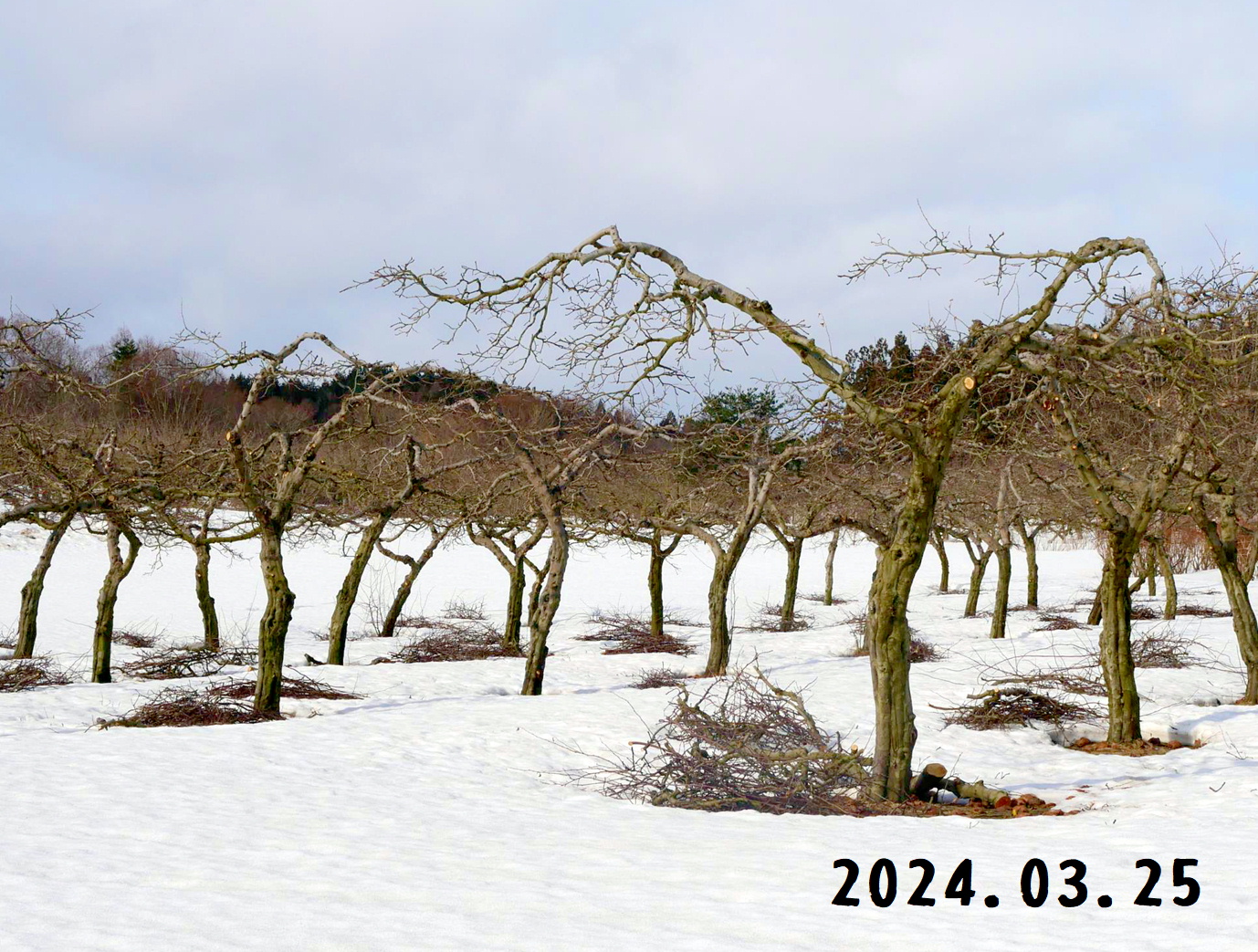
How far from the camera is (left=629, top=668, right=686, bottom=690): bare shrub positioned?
1452cm

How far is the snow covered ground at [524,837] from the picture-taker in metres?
4.46

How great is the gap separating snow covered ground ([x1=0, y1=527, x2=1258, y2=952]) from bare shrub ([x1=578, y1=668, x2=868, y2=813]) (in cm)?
30

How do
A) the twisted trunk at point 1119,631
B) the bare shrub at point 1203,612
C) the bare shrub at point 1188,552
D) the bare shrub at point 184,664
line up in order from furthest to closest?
the bare shrub at point 1188,552 < the bare shrub at point 1203,612 < the bare shrub at point 184,664 < the twisted trunk at point 1119,631

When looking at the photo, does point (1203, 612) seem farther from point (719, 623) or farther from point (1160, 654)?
point (719, 623)

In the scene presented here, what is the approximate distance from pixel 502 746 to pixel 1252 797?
606cm

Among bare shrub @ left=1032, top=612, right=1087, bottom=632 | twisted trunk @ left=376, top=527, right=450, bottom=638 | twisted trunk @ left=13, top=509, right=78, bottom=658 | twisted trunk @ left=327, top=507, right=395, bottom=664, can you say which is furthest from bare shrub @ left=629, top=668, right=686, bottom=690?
bare shrub @ left=1032, top=612, right=1087, bottom=632

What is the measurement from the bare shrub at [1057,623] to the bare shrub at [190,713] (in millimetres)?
15178

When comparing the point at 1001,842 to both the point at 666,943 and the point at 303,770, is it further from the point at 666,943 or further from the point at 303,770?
the point at 303,770

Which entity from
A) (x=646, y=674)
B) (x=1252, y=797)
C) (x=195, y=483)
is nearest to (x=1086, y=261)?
(x=1252, y=797)

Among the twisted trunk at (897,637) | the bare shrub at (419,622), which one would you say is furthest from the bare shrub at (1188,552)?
the twisted trunk at (897,637)

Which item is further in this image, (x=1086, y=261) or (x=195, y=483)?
(x=195, y=483)

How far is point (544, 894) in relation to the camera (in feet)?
16.6

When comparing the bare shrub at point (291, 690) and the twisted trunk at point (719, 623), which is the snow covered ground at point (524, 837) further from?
the twisted trunk at point (719, 623)

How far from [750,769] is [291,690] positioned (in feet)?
24.1
